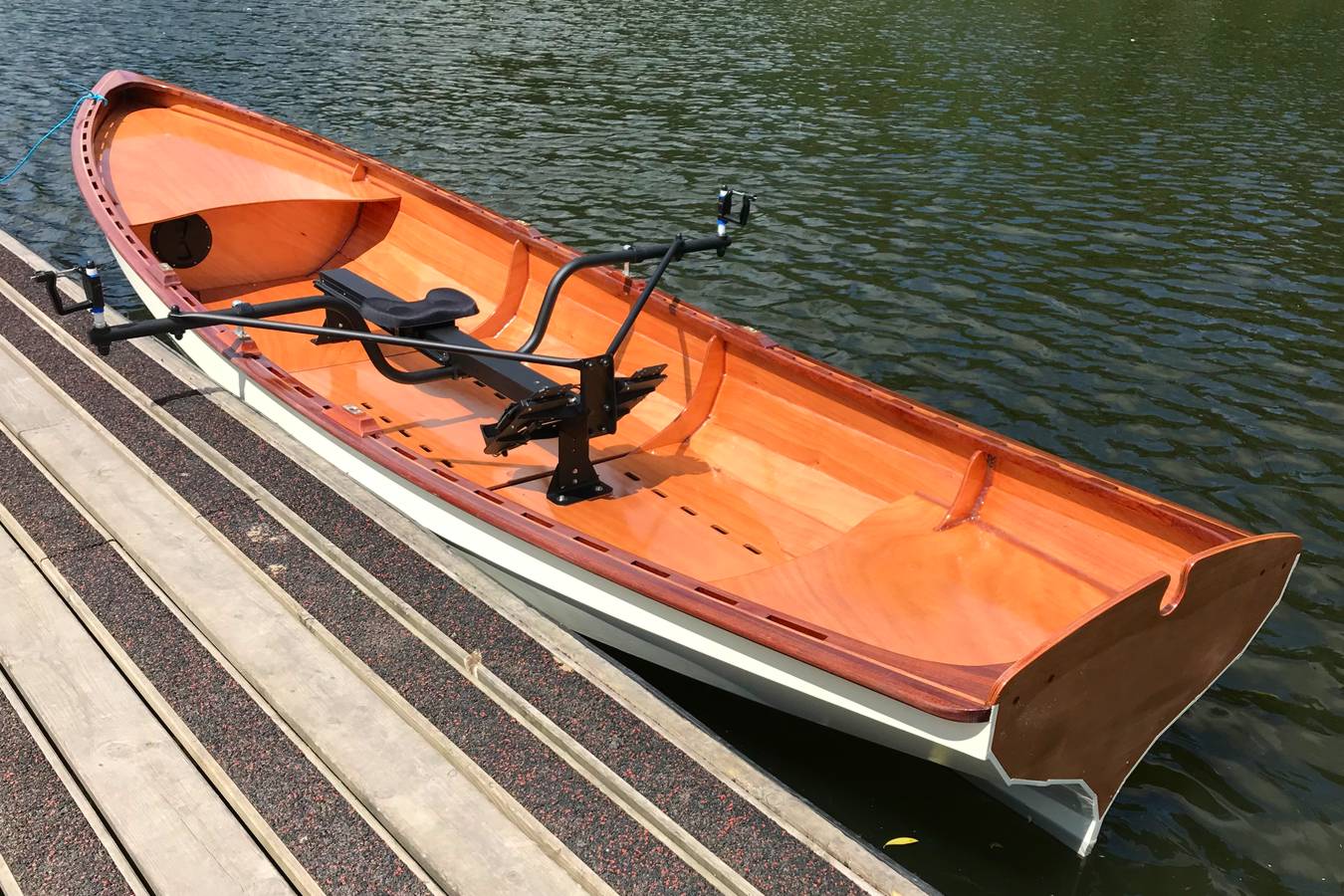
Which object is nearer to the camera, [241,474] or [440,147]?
[241,474]

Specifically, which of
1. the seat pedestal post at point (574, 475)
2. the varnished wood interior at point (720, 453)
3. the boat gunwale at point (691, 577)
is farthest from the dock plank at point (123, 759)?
the seat pedestal post at point (574, 475)

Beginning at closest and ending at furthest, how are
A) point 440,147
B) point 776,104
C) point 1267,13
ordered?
point 440,147 → point 776,104 → point 1267,13

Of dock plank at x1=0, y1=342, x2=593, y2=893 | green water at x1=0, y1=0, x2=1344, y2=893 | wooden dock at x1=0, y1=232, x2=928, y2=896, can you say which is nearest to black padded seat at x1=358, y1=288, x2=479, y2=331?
wooden dock at x1=0, y1=232, x2=928, y2=896

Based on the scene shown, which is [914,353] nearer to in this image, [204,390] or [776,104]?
[204,390]

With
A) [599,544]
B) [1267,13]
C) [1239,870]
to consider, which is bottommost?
[1239,870]

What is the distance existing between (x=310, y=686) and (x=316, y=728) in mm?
290

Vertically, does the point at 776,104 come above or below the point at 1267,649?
above

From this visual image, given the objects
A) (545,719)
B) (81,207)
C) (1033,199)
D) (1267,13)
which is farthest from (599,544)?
(1267,13)

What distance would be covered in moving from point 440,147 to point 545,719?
473 inches

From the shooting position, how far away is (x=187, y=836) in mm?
4047

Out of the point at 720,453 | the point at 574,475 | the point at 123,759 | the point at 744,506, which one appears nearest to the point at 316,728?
the point at 123,759

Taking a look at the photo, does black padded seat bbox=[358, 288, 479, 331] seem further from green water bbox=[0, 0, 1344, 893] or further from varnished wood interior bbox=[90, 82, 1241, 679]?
green water bbox=[0, 0, 1344, 893]

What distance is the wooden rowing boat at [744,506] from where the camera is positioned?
4156mm

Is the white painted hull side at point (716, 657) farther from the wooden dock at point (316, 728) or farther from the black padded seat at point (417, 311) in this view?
the black padded seat at point (417, 311)
